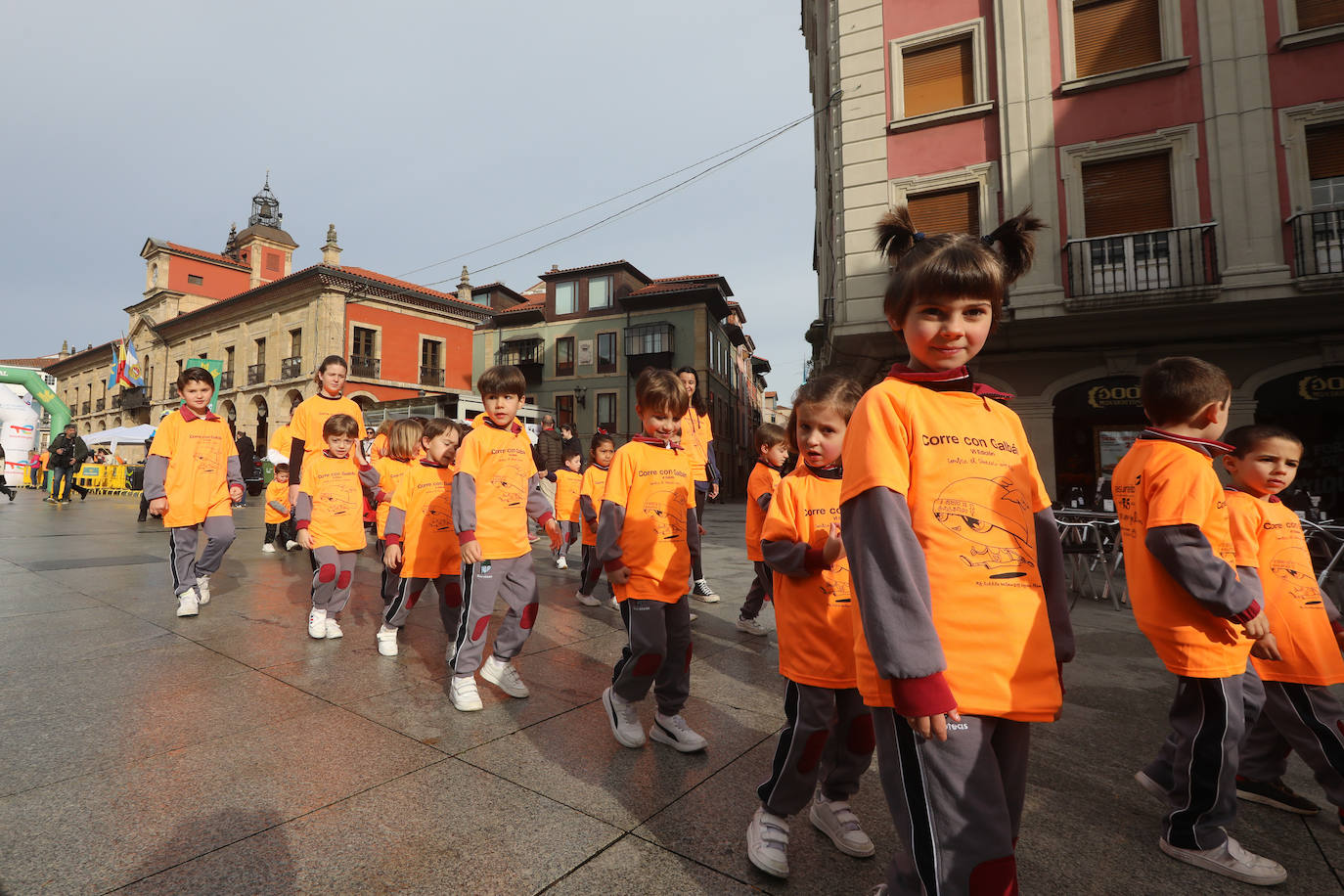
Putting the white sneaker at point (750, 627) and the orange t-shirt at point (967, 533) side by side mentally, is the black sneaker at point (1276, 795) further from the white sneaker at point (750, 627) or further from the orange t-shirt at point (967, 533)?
the white sneaker at point (750, 627)

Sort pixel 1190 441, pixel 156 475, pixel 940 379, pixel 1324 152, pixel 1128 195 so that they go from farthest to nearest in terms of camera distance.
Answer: pixel 1128 195, pixel 1324 152, pixel 156 475, pixel 1190 441, pixel 940 379

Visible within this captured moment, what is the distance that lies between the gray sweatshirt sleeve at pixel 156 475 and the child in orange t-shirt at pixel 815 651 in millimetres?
5010

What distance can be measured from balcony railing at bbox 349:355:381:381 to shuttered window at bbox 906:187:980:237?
25358mm

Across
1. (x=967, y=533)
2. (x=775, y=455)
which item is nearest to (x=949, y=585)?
(x=967, y=533)

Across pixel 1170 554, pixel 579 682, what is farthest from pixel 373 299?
pixel 1170 554

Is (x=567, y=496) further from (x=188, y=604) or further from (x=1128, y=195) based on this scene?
(x=1128, y=195)

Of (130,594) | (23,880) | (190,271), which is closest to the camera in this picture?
(23,880)

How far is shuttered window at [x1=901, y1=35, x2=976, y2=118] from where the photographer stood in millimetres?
11781

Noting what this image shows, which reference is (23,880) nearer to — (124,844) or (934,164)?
(124,844)

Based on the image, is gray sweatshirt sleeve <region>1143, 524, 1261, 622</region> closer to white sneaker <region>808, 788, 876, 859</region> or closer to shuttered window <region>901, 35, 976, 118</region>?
white sneaker <region>808, 788, 876, 859</region>

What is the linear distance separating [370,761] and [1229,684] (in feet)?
10.2

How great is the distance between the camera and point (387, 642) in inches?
161

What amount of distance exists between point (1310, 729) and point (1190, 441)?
43.3 inches

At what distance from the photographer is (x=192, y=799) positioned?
2.17m
